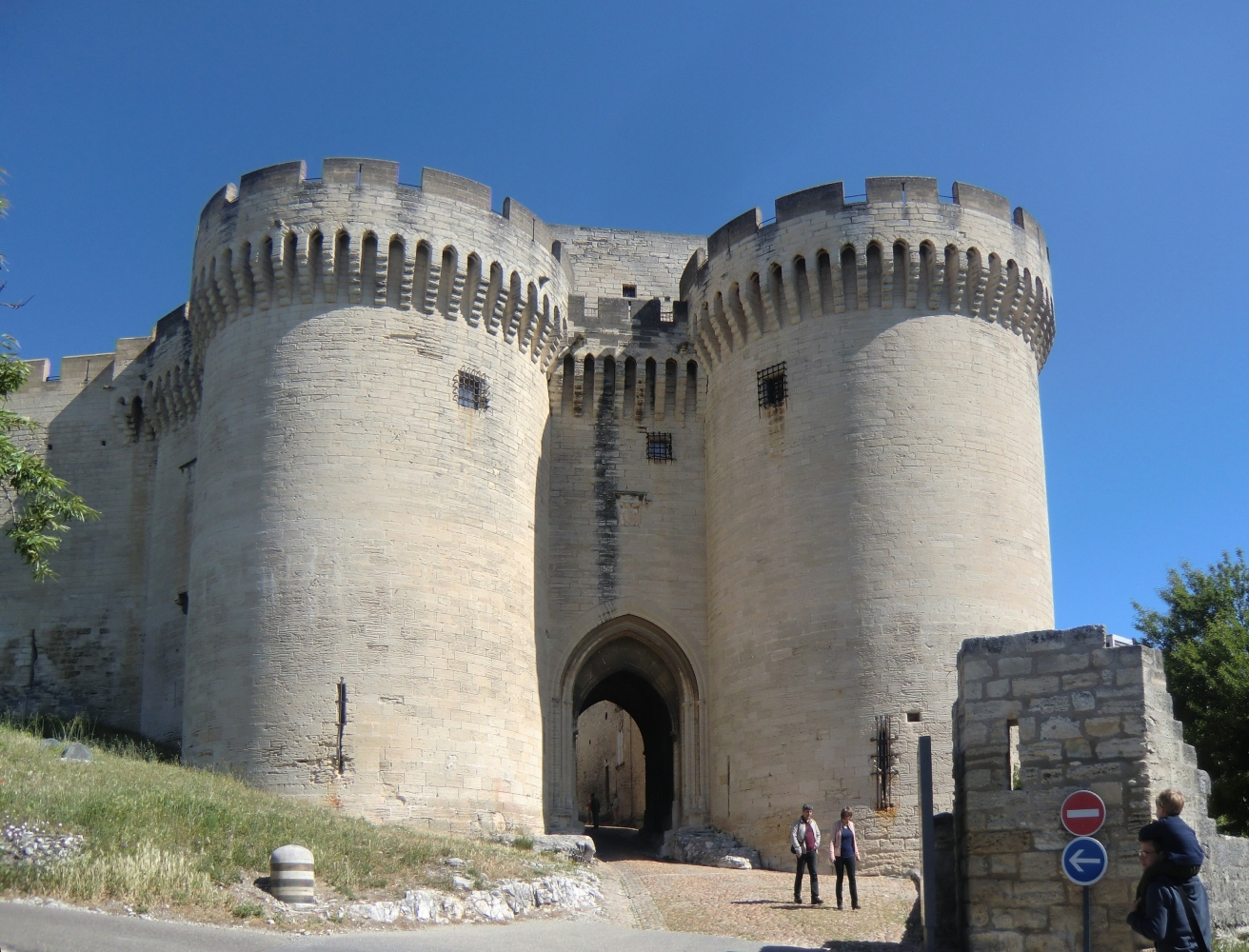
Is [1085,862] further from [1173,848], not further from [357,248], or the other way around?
[357,248]

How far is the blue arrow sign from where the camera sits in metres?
8.22

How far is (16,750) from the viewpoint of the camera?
15.6m

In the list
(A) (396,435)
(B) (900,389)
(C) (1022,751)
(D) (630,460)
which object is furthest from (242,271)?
(C) (1022,751)

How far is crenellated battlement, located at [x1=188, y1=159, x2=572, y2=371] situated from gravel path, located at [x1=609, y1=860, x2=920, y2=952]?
8.57 meters

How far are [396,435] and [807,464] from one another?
5942mm

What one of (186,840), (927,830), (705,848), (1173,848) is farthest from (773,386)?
(1173,848)

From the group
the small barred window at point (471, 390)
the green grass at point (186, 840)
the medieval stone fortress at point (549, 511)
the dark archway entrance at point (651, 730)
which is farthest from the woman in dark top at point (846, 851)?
the small barred window at point (471, 390)

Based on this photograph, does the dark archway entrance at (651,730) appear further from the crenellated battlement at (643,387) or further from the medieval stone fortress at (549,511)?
the crenellated battlement at (643,387)

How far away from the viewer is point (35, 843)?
10.7 m

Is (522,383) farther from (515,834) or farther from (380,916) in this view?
(380,916)

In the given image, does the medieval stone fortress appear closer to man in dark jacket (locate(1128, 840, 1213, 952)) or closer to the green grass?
the green grass

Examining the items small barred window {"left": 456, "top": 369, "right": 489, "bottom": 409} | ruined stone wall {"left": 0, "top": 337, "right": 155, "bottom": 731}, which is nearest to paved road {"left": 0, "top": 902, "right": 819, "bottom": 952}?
small barred window {"left": 456, "top": 369, "right": 489, "bottom": 409}

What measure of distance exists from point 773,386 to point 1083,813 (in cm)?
1225

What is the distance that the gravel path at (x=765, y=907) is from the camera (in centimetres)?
1221
